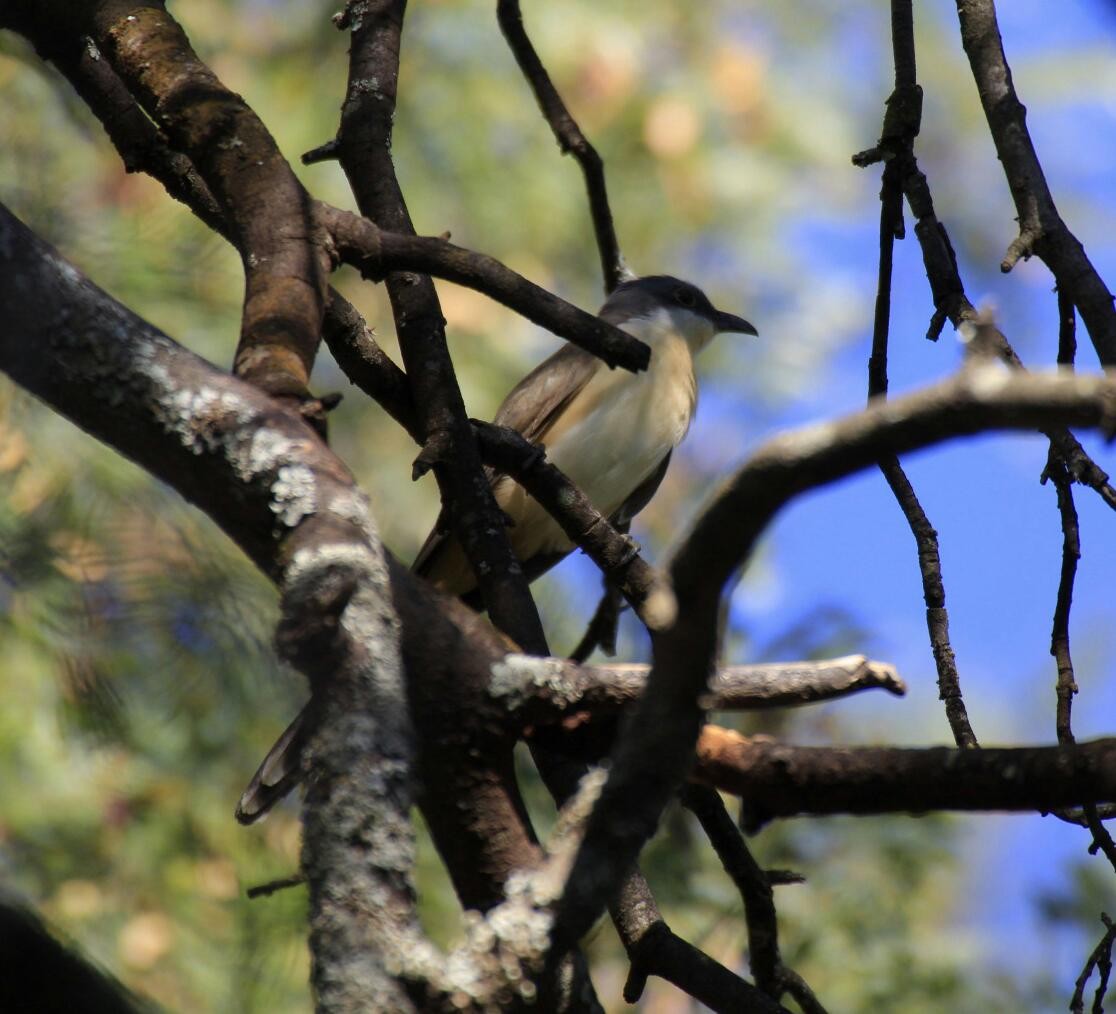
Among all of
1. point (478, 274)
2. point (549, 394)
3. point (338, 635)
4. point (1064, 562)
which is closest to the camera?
point (338, 635)

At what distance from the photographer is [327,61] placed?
7004mm

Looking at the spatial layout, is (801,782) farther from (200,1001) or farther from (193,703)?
(200,1001)

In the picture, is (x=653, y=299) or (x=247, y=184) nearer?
(x=247, y=184)

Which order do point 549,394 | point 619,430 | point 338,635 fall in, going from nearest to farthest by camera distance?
point 338,635, point 619,430, point 549,394

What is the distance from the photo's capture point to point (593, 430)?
591 cm

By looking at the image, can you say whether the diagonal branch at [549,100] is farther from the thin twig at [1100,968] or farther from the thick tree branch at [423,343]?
the thin twig at [1100,968]

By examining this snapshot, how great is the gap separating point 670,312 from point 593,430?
1030mm

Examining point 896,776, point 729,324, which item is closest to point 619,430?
point 729,324

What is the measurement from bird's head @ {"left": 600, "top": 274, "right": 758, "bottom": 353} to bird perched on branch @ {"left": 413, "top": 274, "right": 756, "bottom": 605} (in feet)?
1.02

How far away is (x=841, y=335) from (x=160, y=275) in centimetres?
504

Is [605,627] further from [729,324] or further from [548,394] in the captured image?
Result: [729,324]

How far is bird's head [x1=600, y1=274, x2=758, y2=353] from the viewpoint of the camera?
6.50m

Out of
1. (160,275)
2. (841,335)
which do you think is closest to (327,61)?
(160,275)

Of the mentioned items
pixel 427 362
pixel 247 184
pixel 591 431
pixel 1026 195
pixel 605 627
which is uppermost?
pixel 591 431
